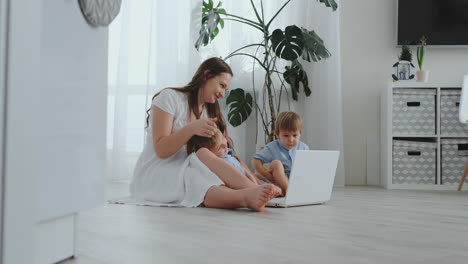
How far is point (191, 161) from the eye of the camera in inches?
78.7

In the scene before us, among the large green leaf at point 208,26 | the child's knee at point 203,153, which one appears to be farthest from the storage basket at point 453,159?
the child's knee at point 203,153

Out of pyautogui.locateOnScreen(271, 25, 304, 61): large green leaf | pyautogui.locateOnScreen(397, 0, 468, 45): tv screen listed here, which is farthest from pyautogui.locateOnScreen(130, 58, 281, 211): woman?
pyautogui.locateOnScreen(397, 0, 468, 45): tv screen

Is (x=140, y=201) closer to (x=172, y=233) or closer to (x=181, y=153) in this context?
(x=181, y=153)

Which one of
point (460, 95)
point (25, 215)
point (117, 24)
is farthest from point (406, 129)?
point (25, 215)

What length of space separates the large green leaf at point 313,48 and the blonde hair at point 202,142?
124cm

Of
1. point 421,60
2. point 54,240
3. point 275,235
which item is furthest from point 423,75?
point 54,240

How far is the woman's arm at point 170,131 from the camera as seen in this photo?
1936 millimetres

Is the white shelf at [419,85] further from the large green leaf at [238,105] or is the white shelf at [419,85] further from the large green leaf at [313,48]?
the large green leaf at [238,105]

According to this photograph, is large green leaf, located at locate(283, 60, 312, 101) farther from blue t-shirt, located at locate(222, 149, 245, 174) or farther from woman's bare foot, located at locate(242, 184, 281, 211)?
woman's bare foot, located at locate(242, 184, 281, 211)

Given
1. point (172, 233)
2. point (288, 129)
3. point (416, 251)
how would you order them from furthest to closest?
point (288, 129), point (172, 233), point (416, 251)

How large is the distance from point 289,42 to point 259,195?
156 centimetres

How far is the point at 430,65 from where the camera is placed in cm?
350

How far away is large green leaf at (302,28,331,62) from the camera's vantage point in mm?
3082

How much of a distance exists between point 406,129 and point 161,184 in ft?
5.72
